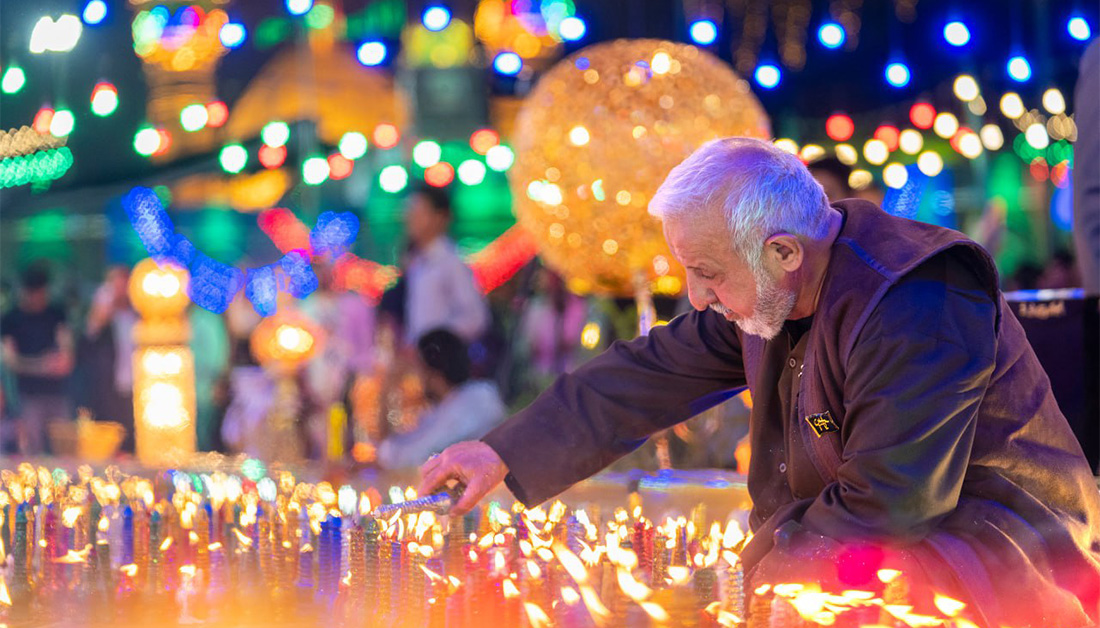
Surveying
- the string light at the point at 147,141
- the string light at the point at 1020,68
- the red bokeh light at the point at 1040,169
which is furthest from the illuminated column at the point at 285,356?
the red bokeh light at the point at 1040,169

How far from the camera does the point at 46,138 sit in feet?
26.5

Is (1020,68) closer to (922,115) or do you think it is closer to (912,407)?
(922,115)

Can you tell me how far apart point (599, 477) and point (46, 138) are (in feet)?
18.6

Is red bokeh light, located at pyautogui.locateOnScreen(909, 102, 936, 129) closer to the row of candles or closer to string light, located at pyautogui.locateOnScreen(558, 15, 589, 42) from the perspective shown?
string light, located at pyautogui.locateOnScreen(558, 15, 589, 42)

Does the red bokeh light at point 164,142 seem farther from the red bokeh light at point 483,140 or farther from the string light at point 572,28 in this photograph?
the string light at point 572,28

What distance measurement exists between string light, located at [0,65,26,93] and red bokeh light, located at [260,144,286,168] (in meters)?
2.23

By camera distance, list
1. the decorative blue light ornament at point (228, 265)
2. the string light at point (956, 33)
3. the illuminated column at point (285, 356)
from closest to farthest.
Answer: the illuminated column at point (285, 356)
the string light at point (956, 33)
the decorative blue light ornament at point (228, 265)

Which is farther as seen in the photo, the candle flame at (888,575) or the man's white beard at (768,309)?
the man's white beard at (768,309)

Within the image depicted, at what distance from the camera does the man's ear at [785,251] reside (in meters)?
1.86

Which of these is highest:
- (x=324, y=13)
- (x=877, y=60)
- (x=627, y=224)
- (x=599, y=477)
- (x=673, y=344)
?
(x=324, y=13)

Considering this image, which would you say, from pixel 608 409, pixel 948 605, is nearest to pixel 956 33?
pixel 608 409

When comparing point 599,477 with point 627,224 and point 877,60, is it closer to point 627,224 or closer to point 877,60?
point 627,224

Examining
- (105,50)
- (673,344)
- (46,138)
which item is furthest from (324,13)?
(673,344)

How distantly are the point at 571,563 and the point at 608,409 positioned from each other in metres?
0.29
